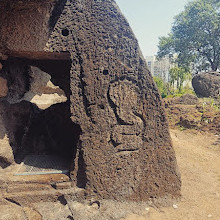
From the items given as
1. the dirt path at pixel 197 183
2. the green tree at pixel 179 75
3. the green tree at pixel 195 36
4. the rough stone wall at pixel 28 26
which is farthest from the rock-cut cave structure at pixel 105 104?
the green tree at pixel 195 36

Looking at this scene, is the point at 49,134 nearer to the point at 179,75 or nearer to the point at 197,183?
the point at 197,183

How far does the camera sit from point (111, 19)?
235cm

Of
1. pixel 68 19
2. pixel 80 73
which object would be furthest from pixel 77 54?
pixel 68 19

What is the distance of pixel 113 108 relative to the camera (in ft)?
7.97

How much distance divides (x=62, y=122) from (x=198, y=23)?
14.8 metres

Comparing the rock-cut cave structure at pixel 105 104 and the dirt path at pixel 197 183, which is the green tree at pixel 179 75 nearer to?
the dirt path at pixel 197 183

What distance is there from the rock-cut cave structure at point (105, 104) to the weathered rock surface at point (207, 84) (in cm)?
1021

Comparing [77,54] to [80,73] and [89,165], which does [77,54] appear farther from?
[89,165]

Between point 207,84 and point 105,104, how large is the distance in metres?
10.8

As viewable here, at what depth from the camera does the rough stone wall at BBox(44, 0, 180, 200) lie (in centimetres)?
230

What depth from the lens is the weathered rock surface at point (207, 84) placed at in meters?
11.5

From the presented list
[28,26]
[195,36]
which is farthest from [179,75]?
[28,26]

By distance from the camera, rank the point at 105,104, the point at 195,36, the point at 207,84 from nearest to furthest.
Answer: the point at 105,104 < the point at 207,84 < the point at 195,36

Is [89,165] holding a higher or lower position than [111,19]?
lower
